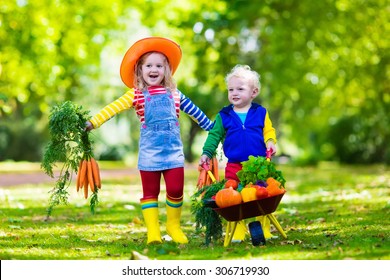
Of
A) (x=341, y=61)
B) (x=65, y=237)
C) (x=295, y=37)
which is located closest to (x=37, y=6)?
(x=295, y=37)

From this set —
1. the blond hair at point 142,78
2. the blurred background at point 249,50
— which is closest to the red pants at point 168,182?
the blond hair at point 142,78

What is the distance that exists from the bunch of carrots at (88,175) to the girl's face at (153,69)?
3.21ft

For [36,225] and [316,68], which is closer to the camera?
[36,225]

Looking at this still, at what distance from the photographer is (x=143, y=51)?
716cm

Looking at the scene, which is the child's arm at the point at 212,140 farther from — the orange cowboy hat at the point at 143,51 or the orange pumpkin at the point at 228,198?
the orange cowboy hat at the point at 143,51

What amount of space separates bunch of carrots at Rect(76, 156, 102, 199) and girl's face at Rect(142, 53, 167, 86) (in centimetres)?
98

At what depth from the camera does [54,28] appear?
75.2 ft

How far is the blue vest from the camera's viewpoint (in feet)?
23.1

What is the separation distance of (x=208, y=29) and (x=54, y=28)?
513 cm

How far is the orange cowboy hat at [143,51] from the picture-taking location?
23.4 ft

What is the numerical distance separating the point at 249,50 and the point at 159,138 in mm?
19891

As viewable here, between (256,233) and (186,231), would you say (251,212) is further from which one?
(186,231)

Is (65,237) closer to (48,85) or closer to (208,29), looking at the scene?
(208,29)

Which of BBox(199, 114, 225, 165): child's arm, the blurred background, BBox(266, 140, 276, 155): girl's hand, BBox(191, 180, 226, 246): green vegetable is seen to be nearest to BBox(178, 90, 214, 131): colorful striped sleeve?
BBox(199, 114, 225, 165): child's arm
